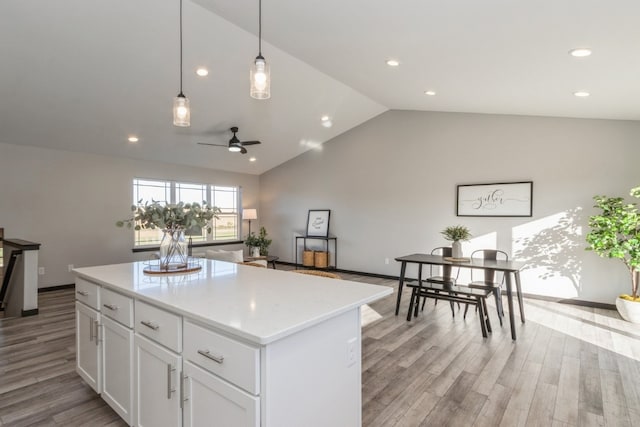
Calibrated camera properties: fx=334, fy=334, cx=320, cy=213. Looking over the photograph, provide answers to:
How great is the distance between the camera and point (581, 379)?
260 centimetres

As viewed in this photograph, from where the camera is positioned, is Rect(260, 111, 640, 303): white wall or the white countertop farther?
Rect(260, 111, 640, 303): white wall

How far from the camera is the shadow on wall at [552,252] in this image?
469cm

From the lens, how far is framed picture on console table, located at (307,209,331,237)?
24.3 feet

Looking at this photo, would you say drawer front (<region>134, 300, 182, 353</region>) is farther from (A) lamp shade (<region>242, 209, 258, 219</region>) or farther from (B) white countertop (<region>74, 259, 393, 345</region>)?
(A) lamp shade (<region>242, 209, 258, 219</region>)

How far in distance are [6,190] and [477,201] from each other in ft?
24.0

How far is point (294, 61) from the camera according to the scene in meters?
4.26

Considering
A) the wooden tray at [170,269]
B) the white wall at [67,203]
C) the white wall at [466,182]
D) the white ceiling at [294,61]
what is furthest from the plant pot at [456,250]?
the white wall at [67,203]

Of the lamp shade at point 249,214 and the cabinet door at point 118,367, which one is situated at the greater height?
the lamp shade at point 249,214

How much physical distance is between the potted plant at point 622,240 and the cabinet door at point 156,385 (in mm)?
4688

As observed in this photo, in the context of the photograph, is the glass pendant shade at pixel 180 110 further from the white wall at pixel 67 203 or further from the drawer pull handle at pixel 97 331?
the white wall at pixel 67 203

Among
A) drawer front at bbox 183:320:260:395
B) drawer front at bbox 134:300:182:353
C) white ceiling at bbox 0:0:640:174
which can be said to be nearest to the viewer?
drawer front at bbox 183:320:260:395

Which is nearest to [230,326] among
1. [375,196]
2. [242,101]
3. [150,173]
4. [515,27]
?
[515,27]

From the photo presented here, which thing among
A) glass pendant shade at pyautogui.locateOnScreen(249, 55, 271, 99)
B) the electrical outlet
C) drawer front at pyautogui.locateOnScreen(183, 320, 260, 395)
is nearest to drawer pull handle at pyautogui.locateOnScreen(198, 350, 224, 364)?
drawer front at pyautogui.locateOnScreen(183, 320, 260, 395)

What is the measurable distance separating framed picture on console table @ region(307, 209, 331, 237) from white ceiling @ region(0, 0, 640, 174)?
2474 mm
